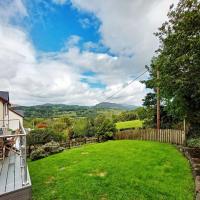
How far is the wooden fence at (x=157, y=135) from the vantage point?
13.1 metres

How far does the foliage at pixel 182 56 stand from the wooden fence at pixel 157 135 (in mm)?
2589

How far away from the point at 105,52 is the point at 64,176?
17765 millimetres

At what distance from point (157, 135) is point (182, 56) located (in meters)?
8.67

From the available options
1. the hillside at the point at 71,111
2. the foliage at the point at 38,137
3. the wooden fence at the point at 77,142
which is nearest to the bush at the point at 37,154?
the wooden fence at the point at 77,142

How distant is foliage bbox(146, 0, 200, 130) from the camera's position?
7.86 meters

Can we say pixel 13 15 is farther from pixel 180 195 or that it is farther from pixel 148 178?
pixel 180 195

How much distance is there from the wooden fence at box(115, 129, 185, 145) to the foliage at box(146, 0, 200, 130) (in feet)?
8.50

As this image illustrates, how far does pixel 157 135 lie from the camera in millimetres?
15070

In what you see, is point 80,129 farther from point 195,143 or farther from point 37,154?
point 195,143

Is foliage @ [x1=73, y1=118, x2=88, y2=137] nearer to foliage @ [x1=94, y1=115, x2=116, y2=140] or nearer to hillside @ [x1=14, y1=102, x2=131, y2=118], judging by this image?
hillside @ [x1=14, y1=102, x2=131, y2=118]

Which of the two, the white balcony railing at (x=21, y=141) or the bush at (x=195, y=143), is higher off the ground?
the white balcony railing at (x=21, y=141)

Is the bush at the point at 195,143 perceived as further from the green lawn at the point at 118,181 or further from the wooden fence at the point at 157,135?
the green lawn at the point at 118,181

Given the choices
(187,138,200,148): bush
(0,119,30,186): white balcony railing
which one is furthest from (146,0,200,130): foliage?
(0,119,30,186): white balcony railing

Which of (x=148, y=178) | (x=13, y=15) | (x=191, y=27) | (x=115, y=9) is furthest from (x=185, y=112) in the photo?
(x=13, y=15)
